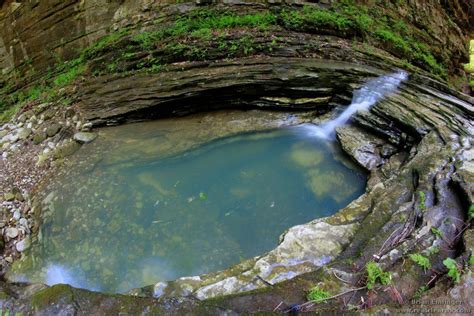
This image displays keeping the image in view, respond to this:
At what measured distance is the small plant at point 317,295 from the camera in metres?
2.87

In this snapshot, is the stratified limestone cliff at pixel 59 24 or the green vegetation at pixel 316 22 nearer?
the stratified limestone cliff at pixel 59 24

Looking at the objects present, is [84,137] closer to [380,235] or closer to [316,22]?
[380,235]

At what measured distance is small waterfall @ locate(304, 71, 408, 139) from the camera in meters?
6.76

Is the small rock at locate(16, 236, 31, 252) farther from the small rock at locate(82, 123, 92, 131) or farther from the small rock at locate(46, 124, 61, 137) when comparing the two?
the small rock at locate(82, 123, 92, 131)

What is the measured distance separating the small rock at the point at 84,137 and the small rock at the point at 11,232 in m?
2.17

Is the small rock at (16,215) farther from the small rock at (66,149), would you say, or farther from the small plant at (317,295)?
the small plant at (317,295)

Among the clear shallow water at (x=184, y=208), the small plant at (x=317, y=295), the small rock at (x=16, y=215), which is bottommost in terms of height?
the clear shallow water at (x=184, y=208)

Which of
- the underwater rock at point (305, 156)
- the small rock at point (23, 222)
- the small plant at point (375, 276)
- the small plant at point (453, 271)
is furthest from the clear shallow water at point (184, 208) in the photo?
the small plant at point (453, 271)

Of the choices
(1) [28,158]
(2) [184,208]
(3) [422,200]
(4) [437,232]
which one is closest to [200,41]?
(2) [184,208]

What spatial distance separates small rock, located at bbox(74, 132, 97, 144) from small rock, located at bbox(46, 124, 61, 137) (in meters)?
0.38

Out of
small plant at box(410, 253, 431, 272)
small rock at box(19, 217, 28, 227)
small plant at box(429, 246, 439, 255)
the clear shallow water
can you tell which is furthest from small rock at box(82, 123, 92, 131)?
small plant at box(429, 246, 439, 255)

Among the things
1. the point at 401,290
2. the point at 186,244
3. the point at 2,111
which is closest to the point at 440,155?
the point at 401,290

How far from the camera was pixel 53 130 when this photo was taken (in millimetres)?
6691

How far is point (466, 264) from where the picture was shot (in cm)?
281
